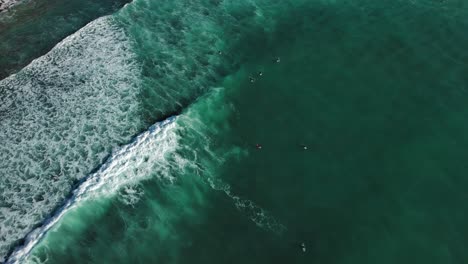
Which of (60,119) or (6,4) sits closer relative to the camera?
(60,119)

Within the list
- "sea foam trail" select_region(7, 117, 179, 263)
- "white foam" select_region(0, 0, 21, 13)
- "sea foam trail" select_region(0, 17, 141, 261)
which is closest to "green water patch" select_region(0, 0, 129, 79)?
"white foam" select_region(0, 0, 21, 13)

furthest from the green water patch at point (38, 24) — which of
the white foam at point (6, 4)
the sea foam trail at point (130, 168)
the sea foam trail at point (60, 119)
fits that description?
the sea foam trail at point (130, 168)

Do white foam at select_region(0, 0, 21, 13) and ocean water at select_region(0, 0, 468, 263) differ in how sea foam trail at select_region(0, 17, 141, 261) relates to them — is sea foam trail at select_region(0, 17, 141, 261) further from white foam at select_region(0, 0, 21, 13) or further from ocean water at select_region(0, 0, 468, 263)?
white foam at select_region(0, 0, 21, 13)

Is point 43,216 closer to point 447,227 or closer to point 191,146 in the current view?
point 191,146

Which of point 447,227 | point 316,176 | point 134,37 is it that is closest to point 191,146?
point 316,176

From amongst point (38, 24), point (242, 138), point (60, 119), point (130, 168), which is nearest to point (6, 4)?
point (38, 24)

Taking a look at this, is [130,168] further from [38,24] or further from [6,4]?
[6,4]
